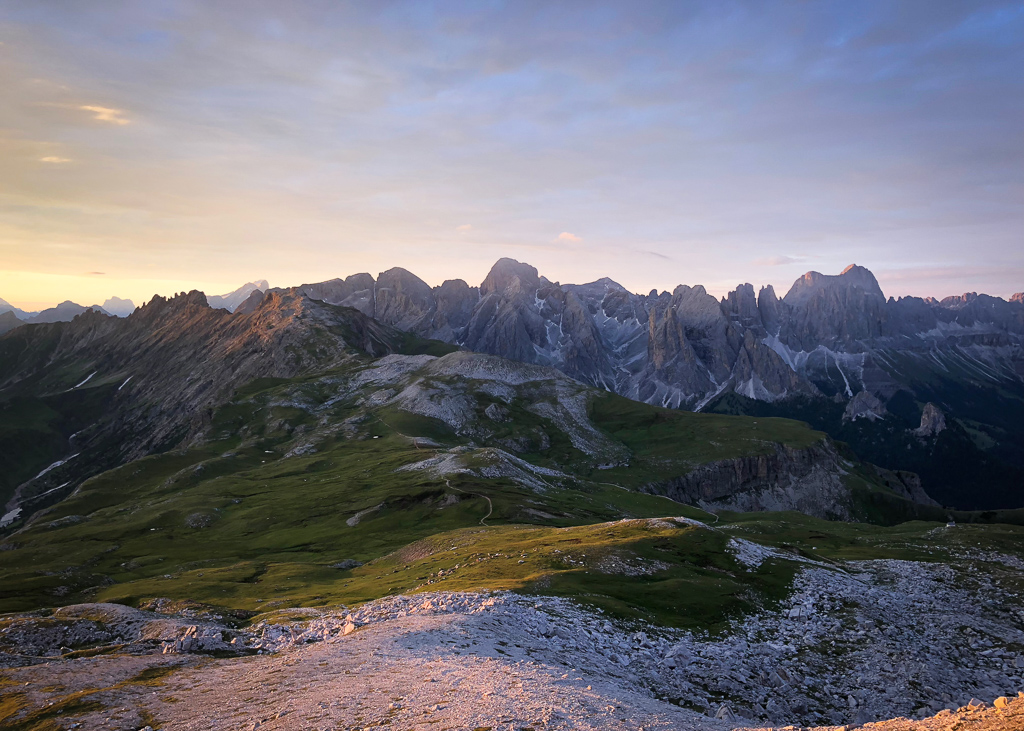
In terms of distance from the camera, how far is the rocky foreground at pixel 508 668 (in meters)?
31.9

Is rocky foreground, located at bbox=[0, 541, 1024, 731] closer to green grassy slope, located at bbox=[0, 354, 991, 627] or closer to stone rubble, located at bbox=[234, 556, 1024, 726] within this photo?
stone rubble, located at bbox=[234, 556, 1024, 726]

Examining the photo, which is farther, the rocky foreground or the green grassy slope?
the green grassy slope

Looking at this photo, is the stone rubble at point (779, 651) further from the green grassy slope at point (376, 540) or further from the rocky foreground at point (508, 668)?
the green grassy slope at point (376, 540)

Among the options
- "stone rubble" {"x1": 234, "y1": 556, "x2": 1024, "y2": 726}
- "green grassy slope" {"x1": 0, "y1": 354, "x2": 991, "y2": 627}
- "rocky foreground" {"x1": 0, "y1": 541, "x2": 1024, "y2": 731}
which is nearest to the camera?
"rocky foreground" {"x1": 0, "y1": 541, "x2": 1024, "y2": 731}

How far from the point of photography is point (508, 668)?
3828 centimetres

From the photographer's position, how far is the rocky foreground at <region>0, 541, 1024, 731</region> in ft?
105

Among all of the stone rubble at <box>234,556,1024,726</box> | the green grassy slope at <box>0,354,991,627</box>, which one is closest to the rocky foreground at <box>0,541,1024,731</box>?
the stone rubble at <box>234,556,1024,726</box>

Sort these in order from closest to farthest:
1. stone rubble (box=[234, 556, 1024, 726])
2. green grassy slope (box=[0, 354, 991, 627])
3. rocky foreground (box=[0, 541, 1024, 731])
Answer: rocky foreground (box=[0, 541, 1024, 731]) < stone rubble (box=[234, 556, 1024, 726]) < green grassy slope (box=[0, 354, 991, 627])

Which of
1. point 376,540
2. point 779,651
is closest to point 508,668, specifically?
point 779,651

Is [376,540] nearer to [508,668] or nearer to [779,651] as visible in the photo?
[779,651]

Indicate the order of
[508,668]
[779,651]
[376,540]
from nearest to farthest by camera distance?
1. [508,668]
2. [779,651]
3. [376,540]

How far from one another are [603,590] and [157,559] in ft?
308

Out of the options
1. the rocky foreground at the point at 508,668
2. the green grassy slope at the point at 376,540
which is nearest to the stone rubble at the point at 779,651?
the rocky foreground at the point at 508,668

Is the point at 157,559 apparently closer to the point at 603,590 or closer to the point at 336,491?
the point at 336,491
